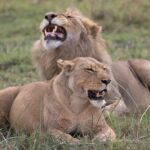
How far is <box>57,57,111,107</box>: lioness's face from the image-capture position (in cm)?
410

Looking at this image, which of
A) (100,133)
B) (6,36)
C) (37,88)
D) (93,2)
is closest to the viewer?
(100,133)

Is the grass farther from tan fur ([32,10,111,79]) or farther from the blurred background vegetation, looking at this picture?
tan fur ([32,10,111,79])

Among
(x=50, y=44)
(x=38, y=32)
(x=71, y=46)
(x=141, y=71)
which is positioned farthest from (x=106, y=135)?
(x=38, y=32)

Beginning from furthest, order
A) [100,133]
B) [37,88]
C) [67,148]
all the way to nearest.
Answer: [37,88] < [100,133] < [67,148]

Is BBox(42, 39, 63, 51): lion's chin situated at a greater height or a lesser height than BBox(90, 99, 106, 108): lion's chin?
greater

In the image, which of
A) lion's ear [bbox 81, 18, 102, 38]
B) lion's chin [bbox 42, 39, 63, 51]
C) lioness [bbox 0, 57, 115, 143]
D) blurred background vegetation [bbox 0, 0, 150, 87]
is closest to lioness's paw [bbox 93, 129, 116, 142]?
lioness [bbox 0, 57, 115, 143]

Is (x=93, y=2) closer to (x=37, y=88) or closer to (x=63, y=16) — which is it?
(x=63, y=16)

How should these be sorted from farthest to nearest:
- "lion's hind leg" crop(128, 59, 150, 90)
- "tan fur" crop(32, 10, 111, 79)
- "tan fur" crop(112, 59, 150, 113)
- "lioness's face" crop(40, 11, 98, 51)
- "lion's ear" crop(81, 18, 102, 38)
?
"lion's hind leg" crop(128, 59, 150, 90) → "tan fur" crop(112, 59, 150, 113) → "lion's ear" crop(81, 18, 102, 38) → "tan fur" crop(32, 10, 111, 79) → "lioness's face" crop(40, 11, 98, 51)

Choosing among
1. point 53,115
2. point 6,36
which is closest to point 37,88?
point 53,115

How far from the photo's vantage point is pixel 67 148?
4039 mm

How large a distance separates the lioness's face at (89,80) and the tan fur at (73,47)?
42.6 inches

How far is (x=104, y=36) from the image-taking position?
1035 centimetres

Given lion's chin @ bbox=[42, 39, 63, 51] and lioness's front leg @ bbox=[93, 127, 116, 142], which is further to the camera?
lion's chin @ bbox=[42, 39, 63, 51]

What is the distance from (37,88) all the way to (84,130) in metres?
0.49
